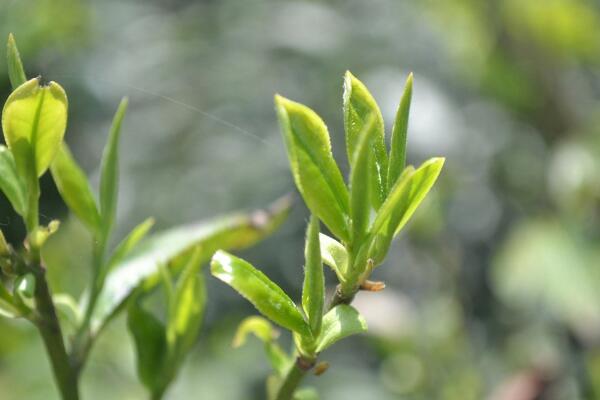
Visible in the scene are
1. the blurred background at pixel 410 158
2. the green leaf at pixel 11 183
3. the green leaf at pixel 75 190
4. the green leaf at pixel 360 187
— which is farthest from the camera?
the blurred background at pixel 410 158

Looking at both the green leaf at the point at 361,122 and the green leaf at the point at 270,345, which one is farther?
the green leaf at the point at 270,345

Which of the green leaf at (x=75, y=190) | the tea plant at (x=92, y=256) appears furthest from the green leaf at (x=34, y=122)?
the green leaf at (x=75, y=190)

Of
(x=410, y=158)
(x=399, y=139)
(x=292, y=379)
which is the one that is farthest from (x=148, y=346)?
(x=410, y=158)

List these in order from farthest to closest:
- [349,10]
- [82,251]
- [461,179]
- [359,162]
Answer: [349,10]
[461,179]
[82,251]
[359,162]

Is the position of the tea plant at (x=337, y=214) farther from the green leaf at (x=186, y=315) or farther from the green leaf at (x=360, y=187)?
the green leaf at (x=186, y=315)

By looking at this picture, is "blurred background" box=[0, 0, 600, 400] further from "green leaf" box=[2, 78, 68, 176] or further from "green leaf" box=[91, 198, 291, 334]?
"green leaf" box=[2, 78, 68, 176]

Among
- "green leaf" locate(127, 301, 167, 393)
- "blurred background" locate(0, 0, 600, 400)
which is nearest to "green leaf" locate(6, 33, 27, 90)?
"green leaf" locate(127, 301, 167, 393)

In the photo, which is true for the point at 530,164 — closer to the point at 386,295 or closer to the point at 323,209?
the point at 386,295

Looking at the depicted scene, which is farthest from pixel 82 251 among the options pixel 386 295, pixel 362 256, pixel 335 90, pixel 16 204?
pixel 362 256
